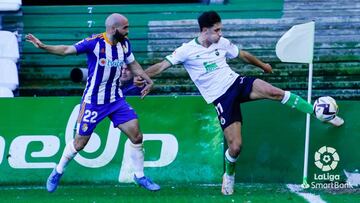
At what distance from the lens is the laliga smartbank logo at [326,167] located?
34.1 ft

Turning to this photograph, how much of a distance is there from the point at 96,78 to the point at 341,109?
111 inches

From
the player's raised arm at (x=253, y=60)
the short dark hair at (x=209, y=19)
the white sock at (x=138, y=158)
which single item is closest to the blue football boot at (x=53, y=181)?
the white sock at (x=138, y=158)

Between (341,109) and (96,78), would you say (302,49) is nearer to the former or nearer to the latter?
(341,109)

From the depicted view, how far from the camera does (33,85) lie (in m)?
13.4

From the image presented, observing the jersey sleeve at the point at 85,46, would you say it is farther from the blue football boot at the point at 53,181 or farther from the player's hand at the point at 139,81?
the blue football boot at the point at 53,181

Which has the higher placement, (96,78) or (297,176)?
(96,78)

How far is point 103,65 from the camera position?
9484mm

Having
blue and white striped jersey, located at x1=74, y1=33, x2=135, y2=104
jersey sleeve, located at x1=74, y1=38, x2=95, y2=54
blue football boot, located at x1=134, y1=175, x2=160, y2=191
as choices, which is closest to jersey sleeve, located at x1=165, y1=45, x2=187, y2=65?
blue and white striped jersey, located at x1=74, y1=33, x2=135, y2=104

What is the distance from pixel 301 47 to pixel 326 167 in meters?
1.39

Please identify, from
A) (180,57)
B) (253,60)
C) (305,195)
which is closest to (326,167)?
(305,195)

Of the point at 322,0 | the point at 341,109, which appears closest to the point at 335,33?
the point at 322,0

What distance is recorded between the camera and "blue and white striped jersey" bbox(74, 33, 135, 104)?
31.0 feet

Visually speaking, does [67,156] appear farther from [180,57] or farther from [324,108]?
[324,108]

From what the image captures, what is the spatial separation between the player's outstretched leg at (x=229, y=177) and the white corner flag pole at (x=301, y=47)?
3.14 feet
